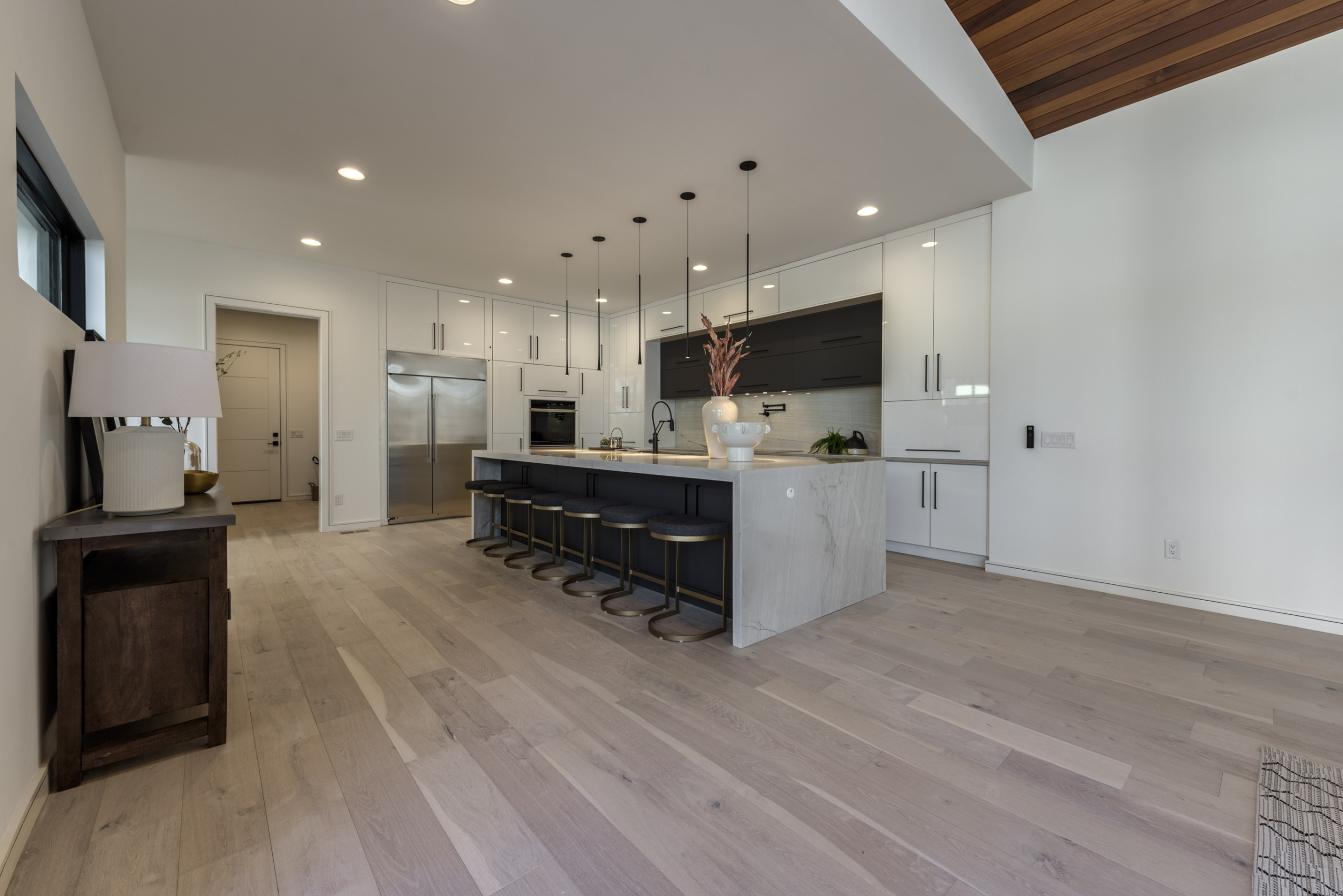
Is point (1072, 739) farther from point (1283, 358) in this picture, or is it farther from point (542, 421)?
Result: point (542, 421)

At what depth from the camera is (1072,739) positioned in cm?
173

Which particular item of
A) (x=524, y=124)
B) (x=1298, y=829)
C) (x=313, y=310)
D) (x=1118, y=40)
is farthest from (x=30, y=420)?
(x=1118, y=40)

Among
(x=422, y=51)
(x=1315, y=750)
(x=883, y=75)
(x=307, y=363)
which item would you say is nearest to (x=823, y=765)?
(x=1315, y=750)

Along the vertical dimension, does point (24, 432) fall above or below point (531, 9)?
below

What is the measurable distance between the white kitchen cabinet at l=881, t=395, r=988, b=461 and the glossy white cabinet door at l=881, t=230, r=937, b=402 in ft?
0.36

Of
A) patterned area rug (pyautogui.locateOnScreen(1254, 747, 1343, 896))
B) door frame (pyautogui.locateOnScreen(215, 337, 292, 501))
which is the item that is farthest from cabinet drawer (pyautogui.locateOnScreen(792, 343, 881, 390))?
door frame (pyautogui.locateOnScreen(215, 337, 292, 501))

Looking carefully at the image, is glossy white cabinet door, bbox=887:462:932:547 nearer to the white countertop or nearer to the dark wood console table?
the white countertop

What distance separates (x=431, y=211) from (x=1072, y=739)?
180 inches

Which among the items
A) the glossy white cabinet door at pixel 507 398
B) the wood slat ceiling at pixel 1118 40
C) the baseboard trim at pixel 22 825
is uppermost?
the wood slat ceiling at pixel 1118 40

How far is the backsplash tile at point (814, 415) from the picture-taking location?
16.6 feet

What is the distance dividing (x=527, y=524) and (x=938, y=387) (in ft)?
11.2

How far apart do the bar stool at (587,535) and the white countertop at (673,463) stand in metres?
0.24

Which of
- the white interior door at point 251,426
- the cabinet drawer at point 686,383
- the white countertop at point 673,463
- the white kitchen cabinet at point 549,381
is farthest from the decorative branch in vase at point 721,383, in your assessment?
the white interior door at point 251,426

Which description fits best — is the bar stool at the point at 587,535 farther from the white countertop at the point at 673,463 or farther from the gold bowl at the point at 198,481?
the gold bowl at the point at 198,481
